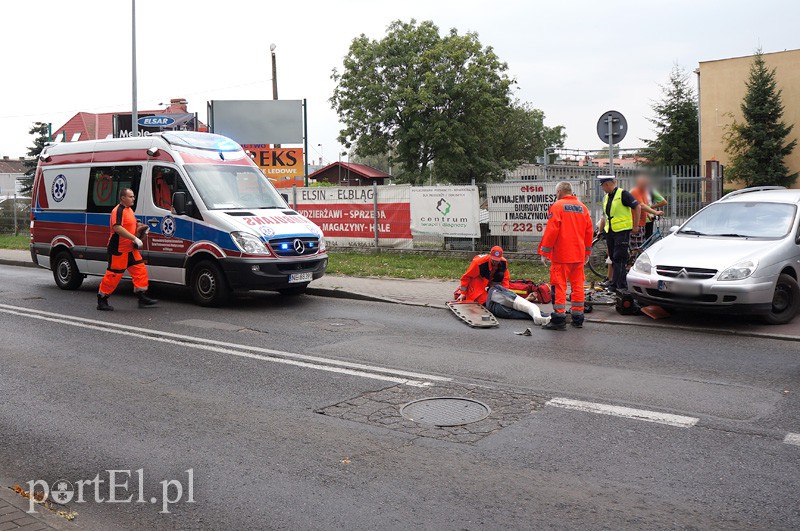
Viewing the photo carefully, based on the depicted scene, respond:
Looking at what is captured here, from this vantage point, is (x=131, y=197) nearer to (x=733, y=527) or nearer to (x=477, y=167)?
(x=733, y=527)

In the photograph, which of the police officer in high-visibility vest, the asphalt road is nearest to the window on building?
the asphalt road

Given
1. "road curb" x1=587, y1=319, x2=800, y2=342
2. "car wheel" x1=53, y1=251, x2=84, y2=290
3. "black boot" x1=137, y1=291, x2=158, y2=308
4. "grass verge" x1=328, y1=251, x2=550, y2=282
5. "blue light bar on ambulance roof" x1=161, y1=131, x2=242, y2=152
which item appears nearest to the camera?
"road curb" x1=587, y1=319, x2=800, y2=342

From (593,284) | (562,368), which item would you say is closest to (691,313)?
(593,284)

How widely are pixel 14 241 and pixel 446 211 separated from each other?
16.4 metres

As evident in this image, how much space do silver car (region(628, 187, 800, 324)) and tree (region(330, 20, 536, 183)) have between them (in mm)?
25438

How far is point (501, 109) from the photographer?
38.0 meters

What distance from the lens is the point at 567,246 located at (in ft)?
31.1

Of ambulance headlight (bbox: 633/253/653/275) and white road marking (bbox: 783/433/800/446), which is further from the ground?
ambulance headlight (bbox: 633/253/653/275)

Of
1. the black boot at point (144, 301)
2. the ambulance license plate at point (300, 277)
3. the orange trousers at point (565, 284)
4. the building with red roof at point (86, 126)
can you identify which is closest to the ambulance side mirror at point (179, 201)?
the black boot at point (144, 301)

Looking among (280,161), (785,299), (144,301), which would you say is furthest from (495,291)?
(280,161)

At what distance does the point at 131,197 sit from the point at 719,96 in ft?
121

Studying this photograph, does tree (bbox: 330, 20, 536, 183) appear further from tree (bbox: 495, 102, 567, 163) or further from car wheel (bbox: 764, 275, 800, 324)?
car wheel (bbox: 764, 275, 800, 324)

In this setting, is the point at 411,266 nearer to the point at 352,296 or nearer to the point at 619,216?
the point at 352,296

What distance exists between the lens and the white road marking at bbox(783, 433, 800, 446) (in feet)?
16.8
